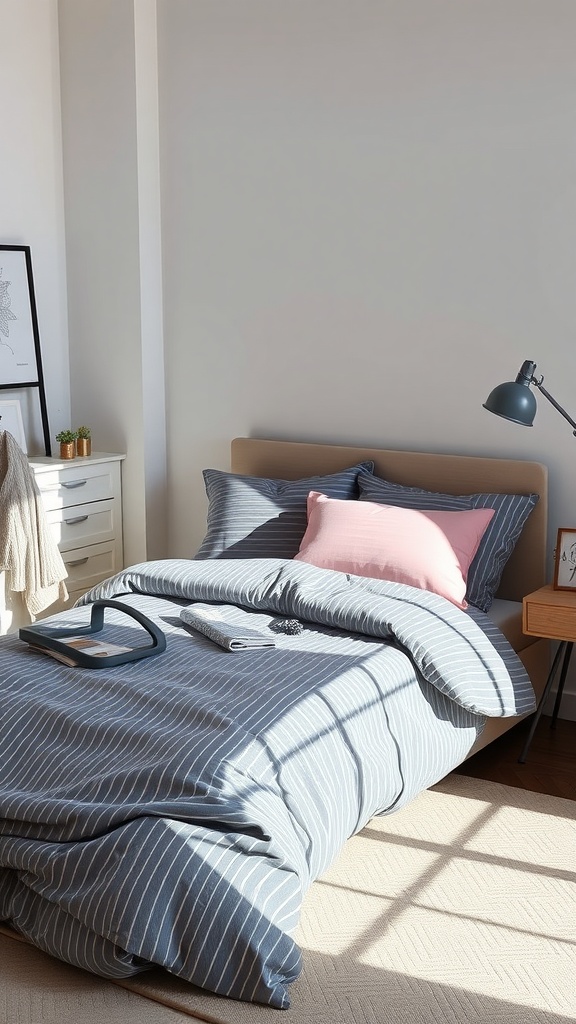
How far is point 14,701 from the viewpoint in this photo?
278cm

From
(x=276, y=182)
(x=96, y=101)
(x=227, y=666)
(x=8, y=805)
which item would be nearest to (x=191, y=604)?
(x=227, y=666)

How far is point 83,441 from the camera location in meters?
4.73

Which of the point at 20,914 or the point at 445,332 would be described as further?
the point at 445,332

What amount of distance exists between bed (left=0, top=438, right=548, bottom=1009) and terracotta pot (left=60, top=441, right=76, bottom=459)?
35.9 inches

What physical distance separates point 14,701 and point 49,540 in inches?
61.9

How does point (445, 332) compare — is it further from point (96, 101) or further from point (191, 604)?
point (96, 101)

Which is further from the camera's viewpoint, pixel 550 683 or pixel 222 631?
pixel 550 683

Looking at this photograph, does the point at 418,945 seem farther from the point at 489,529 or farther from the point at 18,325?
the point at 18,325

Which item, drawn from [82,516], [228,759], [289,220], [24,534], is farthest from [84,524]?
[228,759]

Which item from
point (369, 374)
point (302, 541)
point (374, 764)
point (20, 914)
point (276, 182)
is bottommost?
point (20, 914)

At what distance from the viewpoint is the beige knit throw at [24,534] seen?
13.6 ft

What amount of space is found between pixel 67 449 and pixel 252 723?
2386mm

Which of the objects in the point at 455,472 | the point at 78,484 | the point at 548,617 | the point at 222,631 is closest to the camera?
the point at 222,631

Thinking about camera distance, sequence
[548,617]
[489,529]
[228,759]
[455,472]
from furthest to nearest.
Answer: [455,472]
[489,529]
[548,617]
[228,759]
